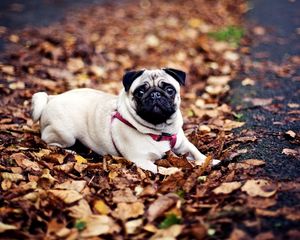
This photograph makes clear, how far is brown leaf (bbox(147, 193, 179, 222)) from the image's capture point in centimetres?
335

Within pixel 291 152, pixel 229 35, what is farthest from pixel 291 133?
pixel 229 35

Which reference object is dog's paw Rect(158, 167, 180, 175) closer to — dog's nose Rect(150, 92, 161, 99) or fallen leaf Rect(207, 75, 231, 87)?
dog's nose Rect(150, 92, 161, 99)

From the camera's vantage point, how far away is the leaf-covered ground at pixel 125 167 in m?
3.22

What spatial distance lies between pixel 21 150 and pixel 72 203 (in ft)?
4.48

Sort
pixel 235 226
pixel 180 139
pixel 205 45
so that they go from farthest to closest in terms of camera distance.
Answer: pixel 205 45
pixel 180 139
pixel 235 226

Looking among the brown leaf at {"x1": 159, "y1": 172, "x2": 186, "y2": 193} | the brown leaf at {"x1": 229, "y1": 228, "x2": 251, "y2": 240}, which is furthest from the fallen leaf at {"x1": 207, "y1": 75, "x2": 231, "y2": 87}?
the brown leaf at {"x1": 229, "y1": 228, "x2": 251, "y2": 240}

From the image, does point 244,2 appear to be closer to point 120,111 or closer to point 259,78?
point 259,78

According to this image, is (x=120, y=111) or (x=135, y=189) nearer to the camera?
(x=135, y=189)

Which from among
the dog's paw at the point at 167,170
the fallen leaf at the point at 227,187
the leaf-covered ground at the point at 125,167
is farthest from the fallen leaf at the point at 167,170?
the fallen leaf at the point at 227,187

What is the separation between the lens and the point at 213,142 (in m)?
5.04

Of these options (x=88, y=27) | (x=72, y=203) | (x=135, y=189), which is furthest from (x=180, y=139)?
(x=88, y=27)

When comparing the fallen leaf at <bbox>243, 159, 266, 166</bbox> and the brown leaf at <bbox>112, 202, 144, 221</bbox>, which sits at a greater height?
the fallen leaf at <bbox>243, 159, 266, 166</bbox>

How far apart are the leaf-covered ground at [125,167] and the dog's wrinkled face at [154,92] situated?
476 millimetres

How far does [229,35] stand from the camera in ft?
30.7
